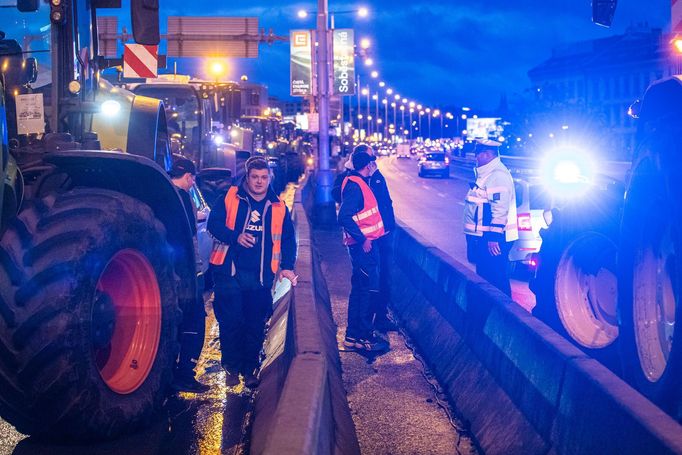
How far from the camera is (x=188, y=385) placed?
6.96 metres

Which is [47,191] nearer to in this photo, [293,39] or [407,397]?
[407,397]

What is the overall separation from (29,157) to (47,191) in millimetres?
326

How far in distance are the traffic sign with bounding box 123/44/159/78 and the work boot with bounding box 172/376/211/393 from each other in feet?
12.9

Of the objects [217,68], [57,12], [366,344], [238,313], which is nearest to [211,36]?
[217,68]

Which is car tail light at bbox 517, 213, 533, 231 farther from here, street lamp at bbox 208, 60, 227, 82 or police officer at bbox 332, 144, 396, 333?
street lamp at bbox 208, 60, 227, 82

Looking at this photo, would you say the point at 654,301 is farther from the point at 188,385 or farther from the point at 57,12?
the point at 57,12

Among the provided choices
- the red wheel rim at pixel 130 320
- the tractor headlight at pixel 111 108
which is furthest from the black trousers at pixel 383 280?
the red wheel rim at pixel 130 320

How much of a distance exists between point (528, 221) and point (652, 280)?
708cm

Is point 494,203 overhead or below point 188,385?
overhead

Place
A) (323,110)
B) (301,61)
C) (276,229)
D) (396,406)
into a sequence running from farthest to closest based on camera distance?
1. (301,61)
2. (323,110)
3. (276,229)
4. (396,406)

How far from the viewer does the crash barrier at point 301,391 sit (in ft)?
14.0

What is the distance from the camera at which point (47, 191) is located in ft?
18.6

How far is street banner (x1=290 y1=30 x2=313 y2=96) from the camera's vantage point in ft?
93.5

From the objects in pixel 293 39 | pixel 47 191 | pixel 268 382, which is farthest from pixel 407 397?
pixel 293 39
